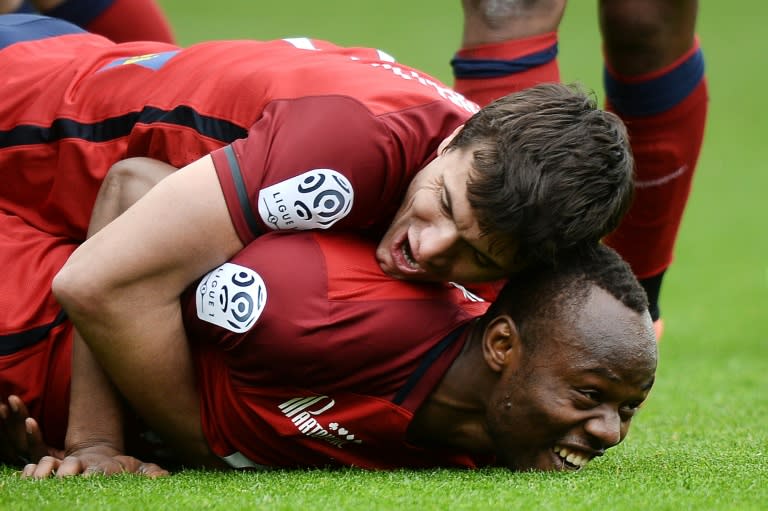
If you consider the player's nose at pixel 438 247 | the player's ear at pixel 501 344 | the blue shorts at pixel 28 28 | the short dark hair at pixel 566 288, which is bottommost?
the player's ear at pixel 501 344

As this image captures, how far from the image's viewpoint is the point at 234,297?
3082mm

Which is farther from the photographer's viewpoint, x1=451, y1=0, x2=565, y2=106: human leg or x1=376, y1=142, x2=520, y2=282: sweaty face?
x1=451, y1=0, x2=565, y2=106: human leg

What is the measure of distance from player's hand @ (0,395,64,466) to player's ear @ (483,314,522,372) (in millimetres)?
1161

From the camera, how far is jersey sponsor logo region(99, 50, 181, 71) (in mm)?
3775

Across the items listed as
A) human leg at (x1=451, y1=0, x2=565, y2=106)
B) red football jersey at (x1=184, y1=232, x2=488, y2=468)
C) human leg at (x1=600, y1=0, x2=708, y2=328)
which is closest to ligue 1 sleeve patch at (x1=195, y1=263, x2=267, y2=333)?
red football jersey at (x1=184, y1=232, x2=488, y2=468)

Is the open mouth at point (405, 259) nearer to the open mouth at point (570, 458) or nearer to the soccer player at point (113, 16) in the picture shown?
the open mouth at point (570, 458)

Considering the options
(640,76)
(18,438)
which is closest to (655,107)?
(640,76)

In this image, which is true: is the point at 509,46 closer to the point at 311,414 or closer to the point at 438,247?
the point at 438,247

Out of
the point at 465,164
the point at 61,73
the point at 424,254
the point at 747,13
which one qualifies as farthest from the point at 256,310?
the point at 747,13

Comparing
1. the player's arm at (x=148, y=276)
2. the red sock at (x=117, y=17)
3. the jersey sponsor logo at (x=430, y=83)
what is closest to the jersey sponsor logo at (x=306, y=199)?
the player's arm at (x=148, y=276)

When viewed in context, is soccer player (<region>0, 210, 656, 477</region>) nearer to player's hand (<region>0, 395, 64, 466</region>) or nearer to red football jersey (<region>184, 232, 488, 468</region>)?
red football jersey (<region>184, 232, 488, 468</region>)

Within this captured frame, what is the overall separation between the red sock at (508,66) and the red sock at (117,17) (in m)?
1.55

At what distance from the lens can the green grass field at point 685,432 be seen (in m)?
2.72

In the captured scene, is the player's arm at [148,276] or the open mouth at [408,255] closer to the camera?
the player's arm at [148,276]
